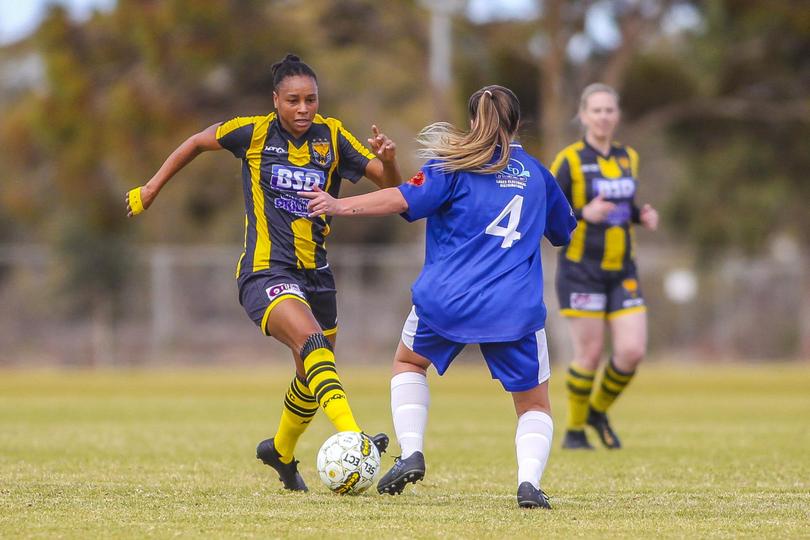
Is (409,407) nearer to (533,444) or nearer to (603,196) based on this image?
(533,444)

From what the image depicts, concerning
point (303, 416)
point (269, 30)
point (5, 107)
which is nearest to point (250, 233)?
point (303, 416)

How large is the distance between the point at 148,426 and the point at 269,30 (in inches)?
738

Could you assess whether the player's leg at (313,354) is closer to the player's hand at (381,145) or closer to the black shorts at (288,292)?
the black shorts at (288,292)

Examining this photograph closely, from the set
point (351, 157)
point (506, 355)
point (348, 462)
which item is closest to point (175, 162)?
point (351, 157)

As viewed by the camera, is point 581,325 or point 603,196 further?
point 581,325

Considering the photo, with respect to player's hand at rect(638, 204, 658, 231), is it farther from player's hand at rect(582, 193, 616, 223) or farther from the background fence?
the background fence

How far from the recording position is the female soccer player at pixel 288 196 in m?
6.88

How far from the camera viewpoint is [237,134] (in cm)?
707

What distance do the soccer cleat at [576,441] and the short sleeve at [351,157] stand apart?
374cm

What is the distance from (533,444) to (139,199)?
244cm

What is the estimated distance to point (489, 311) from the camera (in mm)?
6094

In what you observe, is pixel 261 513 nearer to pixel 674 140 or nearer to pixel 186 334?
pixel 186 334

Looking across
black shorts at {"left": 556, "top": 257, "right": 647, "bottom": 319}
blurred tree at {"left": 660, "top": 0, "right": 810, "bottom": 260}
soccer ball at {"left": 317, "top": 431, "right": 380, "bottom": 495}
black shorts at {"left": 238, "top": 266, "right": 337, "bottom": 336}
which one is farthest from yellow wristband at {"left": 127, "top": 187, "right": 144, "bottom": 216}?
blurred tree at {"left": 660, "top": 0, "right": 810, "bottom": 260}

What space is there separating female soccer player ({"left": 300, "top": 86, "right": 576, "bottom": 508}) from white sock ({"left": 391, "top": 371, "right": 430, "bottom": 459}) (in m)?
0.01
